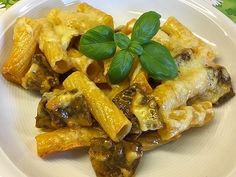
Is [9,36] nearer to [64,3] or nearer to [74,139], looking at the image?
[64,3]

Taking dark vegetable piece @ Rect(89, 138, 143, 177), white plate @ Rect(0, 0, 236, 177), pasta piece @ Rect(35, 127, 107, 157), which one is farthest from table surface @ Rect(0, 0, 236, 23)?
dark vegetable piece @ Rect(89, 138, 143, 177)

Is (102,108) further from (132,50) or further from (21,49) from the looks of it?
(21,49)

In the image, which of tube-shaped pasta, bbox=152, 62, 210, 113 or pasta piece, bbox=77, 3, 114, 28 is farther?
pasta piece, bbox=77, 3, 114, 28

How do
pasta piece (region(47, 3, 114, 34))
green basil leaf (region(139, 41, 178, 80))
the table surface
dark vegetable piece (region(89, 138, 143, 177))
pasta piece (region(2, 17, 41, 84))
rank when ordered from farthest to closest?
the table surface < pasta piece (region(47, 3, 114, 34)) < pasta piece (region(2, 17, 41, 84)) < green basil leaf (region(139, 41, 178, 80)) < dark vegetable piece (region(89, 138, 143, 177))

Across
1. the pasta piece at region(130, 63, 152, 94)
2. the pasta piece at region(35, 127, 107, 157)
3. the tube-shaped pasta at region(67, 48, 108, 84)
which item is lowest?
the pasta piece at region(35, 127, 107, 157)

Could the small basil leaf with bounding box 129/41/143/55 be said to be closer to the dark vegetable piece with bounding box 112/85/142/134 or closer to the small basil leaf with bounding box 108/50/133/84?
the small basil leaf with bounding box 108/50/133/84

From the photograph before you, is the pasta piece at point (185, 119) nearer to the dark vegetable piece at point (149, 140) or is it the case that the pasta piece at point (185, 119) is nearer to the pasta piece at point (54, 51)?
the dark vegetable piece at point (149, 140)

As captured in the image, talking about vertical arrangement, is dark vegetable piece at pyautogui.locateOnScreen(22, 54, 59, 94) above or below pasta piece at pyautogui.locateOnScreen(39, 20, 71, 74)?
below
